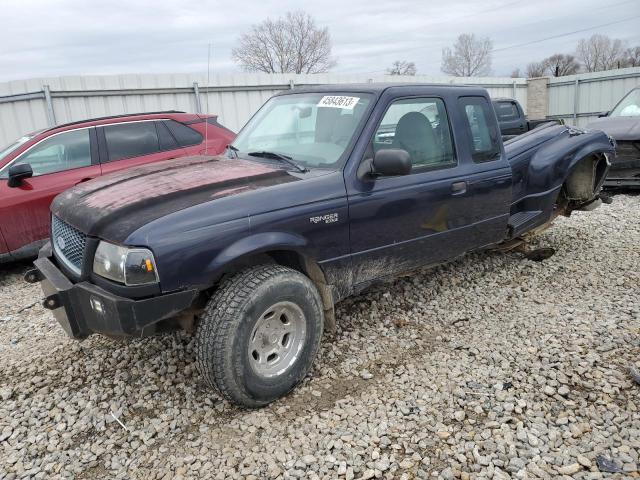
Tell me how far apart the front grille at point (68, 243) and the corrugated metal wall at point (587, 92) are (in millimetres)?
17890

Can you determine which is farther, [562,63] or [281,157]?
[562,63]

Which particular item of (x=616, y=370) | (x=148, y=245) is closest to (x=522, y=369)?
(x=616, y=370)

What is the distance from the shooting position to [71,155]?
608 cm

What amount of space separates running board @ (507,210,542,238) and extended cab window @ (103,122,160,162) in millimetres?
4530

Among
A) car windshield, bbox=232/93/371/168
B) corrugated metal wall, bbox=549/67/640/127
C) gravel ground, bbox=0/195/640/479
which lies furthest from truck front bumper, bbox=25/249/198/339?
corrugated metal wall, bbox=549/67/640/127

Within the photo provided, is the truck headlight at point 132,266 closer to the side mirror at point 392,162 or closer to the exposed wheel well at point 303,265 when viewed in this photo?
the exposed wheel well at point 303,265

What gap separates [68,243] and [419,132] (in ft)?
8.62

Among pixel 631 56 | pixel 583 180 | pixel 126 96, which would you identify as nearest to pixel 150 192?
pixel 583 180

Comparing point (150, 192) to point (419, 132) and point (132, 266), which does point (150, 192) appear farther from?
point (419, 132)

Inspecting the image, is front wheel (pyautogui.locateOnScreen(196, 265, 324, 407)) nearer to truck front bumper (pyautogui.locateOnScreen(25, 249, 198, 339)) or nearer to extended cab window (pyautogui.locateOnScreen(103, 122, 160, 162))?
truck front bumper (pyautogui.locateOnScreen(25, 249, 198, 339))

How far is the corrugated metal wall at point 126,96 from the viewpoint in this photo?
972cm

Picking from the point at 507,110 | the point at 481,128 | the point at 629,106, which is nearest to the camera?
the point at 481,128

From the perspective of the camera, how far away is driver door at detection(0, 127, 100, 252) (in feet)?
18.2

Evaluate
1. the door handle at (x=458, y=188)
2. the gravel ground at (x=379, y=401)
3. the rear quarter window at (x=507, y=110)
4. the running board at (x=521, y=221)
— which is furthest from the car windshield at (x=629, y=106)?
the door handle at (x=458, y=188)
